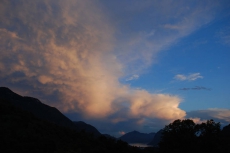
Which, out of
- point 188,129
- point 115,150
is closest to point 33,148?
point 115,150

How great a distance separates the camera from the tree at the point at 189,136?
3502cm

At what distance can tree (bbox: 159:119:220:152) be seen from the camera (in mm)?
35019

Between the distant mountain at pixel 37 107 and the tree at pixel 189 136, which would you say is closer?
the tree at pixel 189 136

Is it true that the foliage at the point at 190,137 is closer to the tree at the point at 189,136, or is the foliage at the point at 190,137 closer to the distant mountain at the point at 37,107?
the tree at the point at 189,136

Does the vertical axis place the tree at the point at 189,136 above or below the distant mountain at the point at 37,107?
below

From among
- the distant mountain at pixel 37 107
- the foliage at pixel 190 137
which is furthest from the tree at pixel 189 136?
the distant mountain at pixel 37 107

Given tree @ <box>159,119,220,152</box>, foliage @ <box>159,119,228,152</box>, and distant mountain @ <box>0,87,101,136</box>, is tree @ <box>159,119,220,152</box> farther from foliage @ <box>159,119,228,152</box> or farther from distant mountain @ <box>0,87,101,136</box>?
distant mountain @ <box>0,87,101,136</box>

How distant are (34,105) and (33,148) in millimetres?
99669

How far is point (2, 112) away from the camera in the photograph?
Result: 39906mm

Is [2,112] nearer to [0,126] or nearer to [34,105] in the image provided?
[0,126]

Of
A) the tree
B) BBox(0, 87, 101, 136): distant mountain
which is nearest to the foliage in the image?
the tree

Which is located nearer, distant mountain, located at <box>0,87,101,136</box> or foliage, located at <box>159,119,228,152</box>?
foliage, located at <box>159,119,228,152</box>

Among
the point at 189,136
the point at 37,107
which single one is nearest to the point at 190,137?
the point at 189,136

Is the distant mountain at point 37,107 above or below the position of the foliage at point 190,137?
above
